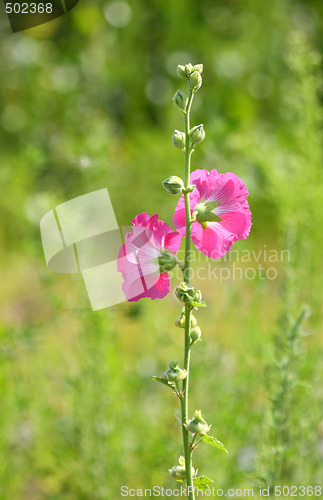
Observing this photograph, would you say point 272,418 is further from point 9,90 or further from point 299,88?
point 9,90

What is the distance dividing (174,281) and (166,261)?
0.98m

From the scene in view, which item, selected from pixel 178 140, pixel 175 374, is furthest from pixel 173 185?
pixel 175 374

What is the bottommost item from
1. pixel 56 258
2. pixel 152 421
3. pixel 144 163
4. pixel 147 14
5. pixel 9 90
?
pixel 152 421

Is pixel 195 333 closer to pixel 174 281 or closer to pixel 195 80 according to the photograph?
pixel 195 80

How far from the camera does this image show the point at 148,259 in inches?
21.5

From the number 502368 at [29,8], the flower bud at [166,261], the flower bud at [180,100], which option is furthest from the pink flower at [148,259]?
the number 502368 at [29,8]

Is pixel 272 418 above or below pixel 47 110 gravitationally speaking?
below

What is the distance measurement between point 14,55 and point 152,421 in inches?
94.4

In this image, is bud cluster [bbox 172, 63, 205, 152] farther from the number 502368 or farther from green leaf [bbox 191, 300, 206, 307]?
the number 502368

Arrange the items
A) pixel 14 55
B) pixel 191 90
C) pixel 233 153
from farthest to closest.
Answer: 1. pixel 14 55
2. pixel 233 153
3. pixel 191 90

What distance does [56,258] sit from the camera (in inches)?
50.2

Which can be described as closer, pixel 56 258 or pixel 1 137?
pixel 56 258

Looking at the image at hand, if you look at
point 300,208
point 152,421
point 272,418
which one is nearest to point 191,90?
point 272,418

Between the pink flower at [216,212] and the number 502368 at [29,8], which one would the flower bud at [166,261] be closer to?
the pink flower at [216,212]
